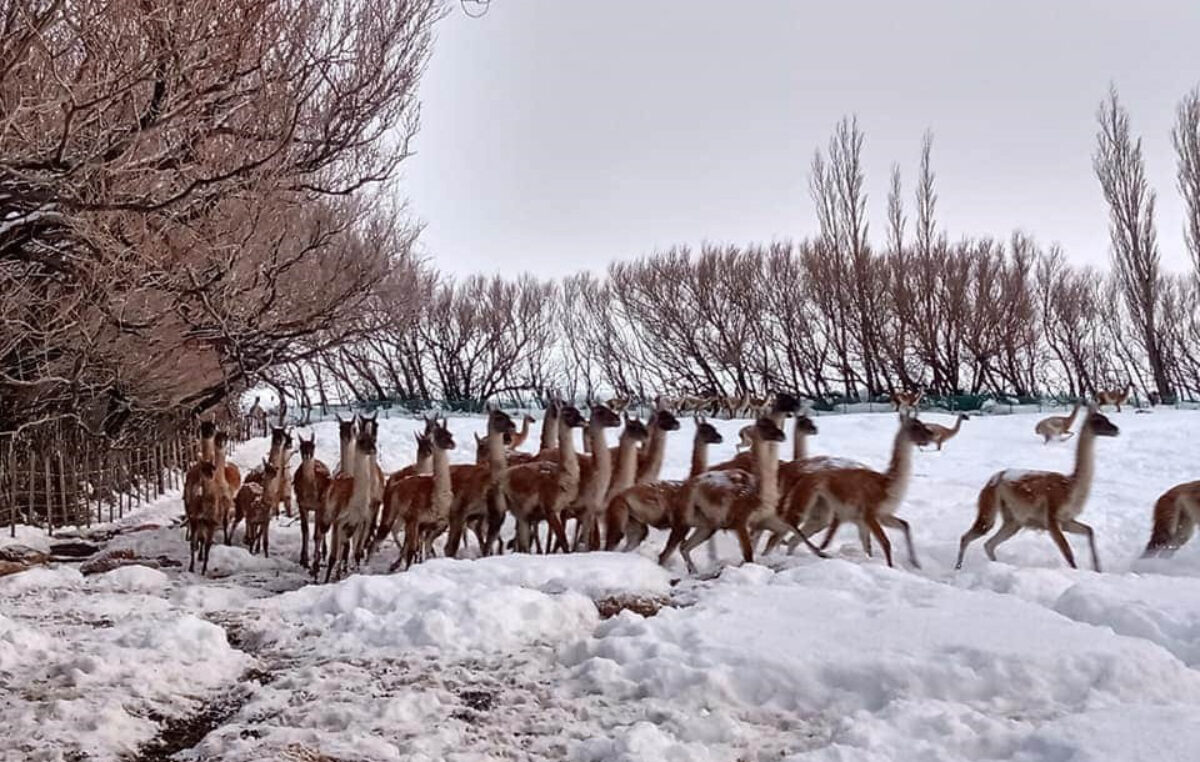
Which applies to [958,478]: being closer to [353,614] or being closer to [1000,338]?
[353,614]

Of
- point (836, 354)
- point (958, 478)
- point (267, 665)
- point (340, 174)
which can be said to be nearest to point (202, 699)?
point (267, 665)

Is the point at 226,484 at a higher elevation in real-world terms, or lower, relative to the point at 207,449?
lower

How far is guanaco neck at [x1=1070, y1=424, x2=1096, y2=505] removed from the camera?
8961 mm

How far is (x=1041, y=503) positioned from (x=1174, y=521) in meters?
1.66

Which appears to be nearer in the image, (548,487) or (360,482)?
(548,487)

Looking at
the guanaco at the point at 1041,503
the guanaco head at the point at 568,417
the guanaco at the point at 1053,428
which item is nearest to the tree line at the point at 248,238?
the guanaco head at the point at 568,417

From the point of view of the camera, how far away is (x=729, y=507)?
336 inches

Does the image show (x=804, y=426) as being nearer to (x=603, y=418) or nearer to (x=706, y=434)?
(x=706, y=434)

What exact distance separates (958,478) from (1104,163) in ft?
85.2

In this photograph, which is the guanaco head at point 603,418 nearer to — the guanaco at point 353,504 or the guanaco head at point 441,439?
the guanaco head at point 441,439

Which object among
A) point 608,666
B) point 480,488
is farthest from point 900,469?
point 608,666

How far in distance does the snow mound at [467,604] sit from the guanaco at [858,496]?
2.04 m

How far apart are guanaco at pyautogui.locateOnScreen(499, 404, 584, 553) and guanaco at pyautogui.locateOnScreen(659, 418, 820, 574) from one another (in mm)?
1294

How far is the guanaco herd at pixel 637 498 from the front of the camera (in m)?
8.81
